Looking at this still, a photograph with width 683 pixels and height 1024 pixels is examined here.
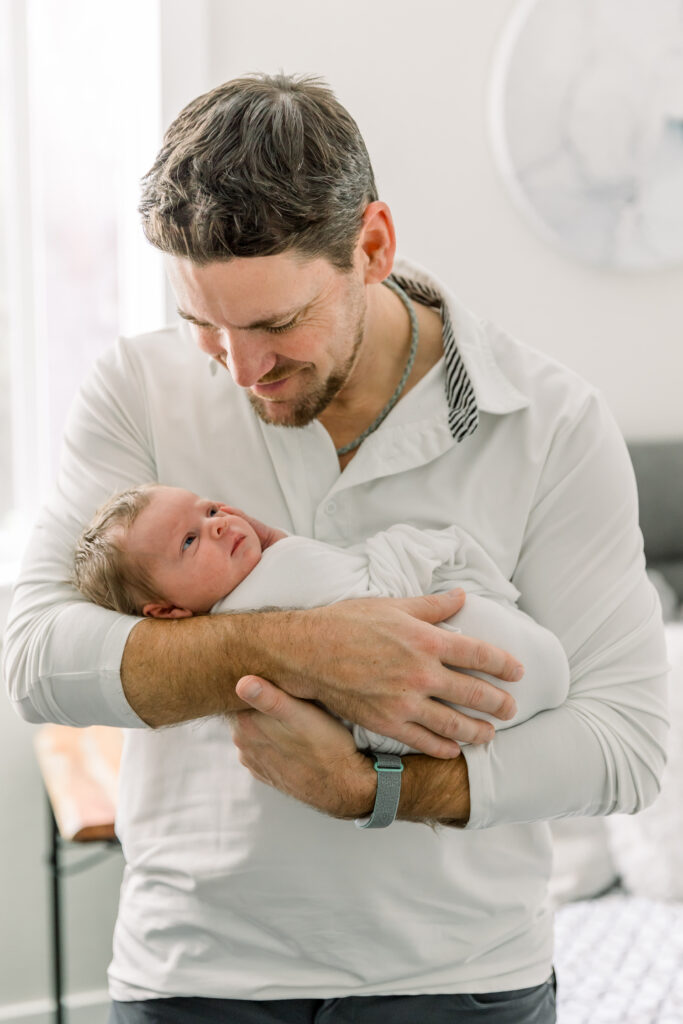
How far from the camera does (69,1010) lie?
2.59m

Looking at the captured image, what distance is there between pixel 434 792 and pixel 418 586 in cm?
24

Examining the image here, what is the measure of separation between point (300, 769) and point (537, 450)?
481mm

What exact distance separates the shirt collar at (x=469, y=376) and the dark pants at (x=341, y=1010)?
2.23 feet

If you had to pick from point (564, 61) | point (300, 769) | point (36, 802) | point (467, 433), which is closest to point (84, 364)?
point (36, 802)

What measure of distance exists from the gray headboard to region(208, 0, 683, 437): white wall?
0.19 meters

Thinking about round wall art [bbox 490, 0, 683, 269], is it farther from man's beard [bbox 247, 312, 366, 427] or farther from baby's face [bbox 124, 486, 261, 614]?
baby's face [bbox 124, 486, 261, 614]

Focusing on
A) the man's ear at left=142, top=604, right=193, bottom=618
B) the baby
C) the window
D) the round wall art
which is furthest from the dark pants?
the round wall art

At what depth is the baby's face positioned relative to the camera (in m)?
1.24

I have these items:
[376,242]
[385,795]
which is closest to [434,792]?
[385,795]

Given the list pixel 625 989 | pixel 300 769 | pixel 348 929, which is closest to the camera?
pixel 300 769

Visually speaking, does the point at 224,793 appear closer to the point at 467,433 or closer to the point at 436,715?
the point at 436,715

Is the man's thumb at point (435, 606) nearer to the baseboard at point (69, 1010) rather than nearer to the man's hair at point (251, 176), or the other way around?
the man's hair at point (251, 176)

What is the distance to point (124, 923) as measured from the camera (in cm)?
132

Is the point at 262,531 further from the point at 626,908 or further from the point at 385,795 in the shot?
the point at 626,908
